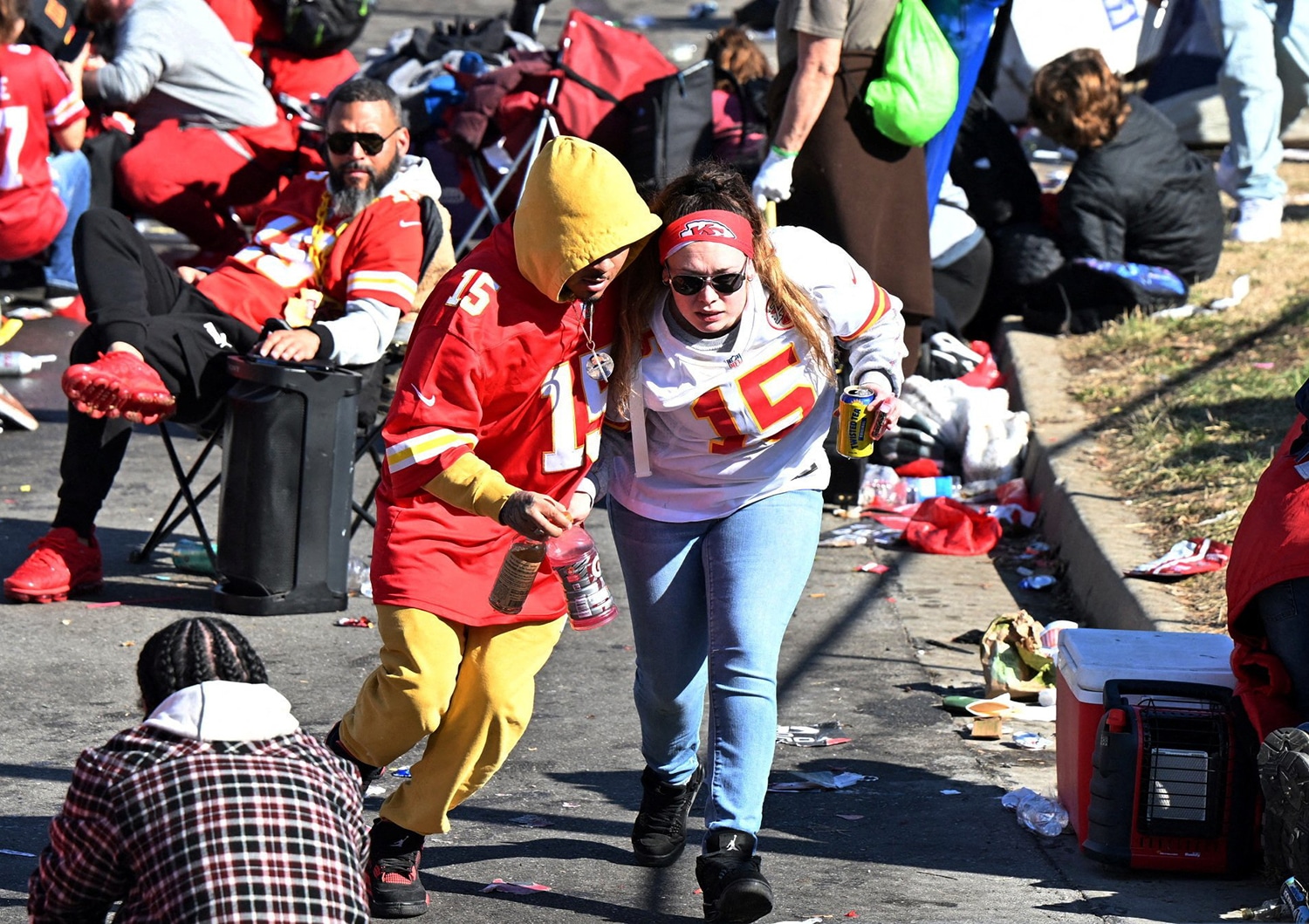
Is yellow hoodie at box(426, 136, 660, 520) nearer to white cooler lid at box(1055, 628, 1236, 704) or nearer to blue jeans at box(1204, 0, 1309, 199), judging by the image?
white cooler lid at box(1055, 628, 1236, 704)

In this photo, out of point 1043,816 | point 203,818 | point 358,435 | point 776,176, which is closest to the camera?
point 203,818

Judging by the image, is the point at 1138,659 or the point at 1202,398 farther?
the point at 1202,398

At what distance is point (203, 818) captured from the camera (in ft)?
8.95

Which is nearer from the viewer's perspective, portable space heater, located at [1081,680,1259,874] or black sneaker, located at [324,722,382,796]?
black sneaker, located at [324,722,382,796]

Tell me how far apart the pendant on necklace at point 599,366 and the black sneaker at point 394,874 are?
110cm

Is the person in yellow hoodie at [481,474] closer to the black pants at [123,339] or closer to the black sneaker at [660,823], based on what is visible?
the black sneaker at [660,823]

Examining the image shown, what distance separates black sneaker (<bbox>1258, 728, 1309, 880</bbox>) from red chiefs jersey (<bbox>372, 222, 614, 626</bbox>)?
159cm

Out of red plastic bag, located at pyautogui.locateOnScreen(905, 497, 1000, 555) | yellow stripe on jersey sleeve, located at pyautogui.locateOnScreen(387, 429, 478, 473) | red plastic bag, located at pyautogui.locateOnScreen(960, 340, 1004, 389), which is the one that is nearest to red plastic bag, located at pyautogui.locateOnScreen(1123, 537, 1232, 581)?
red plastic bag, located at pyautogui.locateOnScreen(905, 497, 1000, 555)

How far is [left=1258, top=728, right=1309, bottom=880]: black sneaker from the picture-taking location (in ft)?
12.7

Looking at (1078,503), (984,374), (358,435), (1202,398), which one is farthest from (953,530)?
(358,435)

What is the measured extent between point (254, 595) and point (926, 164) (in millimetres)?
3837

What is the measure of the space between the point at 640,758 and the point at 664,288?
1608mm

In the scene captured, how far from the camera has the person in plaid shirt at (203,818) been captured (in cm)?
272

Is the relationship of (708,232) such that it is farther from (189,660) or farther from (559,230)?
(189,660)
